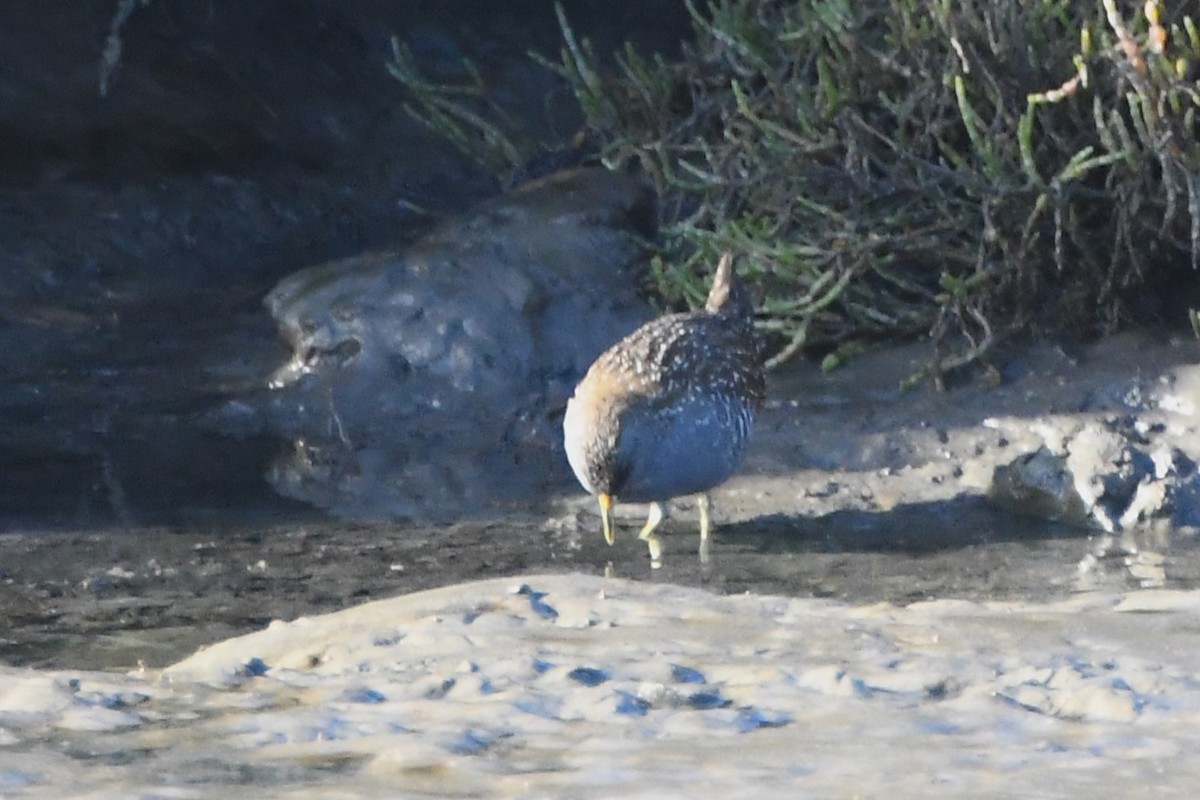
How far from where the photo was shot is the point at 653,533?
6719mm

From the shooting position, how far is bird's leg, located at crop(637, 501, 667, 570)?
21.1 ft

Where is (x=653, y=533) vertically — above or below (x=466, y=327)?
below

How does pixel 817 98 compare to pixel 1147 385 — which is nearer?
pixel 1147 385

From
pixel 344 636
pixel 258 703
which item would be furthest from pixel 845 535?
pixel 258 703

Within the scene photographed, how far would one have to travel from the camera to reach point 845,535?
6613 millimetres

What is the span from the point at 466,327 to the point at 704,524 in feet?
7.87

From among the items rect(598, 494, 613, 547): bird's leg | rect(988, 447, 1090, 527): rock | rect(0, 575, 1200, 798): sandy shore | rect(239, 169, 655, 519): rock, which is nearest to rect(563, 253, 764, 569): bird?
rect(598, 494, 613, 547): bird's leg

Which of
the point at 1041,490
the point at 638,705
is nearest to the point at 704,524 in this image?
the point at 1041,490

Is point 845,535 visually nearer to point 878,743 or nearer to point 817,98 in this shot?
point 817,98

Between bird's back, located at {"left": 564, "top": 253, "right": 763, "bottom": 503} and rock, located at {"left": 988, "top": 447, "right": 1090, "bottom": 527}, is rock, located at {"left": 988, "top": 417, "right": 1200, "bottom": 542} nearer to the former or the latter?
rock, located at {"left": 988, "top": 447, "right": 1090, "bottom": 527}

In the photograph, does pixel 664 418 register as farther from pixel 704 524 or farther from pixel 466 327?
pixel 466 327

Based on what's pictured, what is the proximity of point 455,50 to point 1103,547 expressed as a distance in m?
6.42

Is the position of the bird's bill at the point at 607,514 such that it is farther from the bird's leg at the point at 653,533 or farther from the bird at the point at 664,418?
the bird's leg at the point at 653,533

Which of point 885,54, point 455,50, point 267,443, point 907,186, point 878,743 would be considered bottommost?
point 878,743
